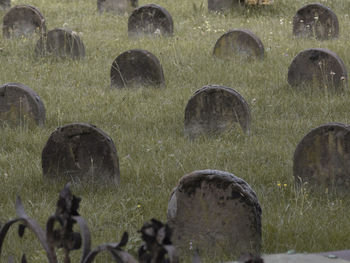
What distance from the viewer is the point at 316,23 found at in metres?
9.54

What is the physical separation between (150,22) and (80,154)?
18.7 ft

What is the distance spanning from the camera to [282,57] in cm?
820

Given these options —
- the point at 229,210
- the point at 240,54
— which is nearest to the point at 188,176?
the point at 229,210

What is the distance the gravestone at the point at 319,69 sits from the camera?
675 cm

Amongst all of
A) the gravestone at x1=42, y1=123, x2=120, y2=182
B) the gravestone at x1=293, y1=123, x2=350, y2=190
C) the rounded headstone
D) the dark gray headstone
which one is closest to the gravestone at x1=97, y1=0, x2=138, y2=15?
the dark gray headstone

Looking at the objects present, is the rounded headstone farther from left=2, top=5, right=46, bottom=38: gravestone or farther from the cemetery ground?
left=2, top=5, right=46, bottom=38: gravestone

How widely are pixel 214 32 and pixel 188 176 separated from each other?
6773 millimetres

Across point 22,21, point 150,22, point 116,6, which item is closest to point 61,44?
point 22,21

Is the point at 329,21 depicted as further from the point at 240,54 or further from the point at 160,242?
the point at 160,242

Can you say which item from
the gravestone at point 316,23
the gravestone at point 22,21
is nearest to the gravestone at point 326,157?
the gravestone at point 316,23

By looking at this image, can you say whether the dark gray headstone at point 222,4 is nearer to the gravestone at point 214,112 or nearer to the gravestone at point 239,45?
the gravestone at point 239,45

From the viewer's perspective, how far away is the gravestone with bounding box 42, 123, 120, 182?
4426 millimetres

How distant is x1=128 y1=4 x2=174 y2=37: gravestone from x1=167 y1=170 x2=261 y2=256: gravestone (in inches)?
258

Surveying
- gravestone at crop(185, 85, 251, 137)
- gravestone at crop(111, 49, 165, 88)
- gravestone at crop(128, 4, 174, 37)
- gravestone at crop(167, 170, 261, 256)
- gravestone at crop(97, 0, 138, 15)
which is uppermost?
gravestone at crop(97, 0, 138, 15)
